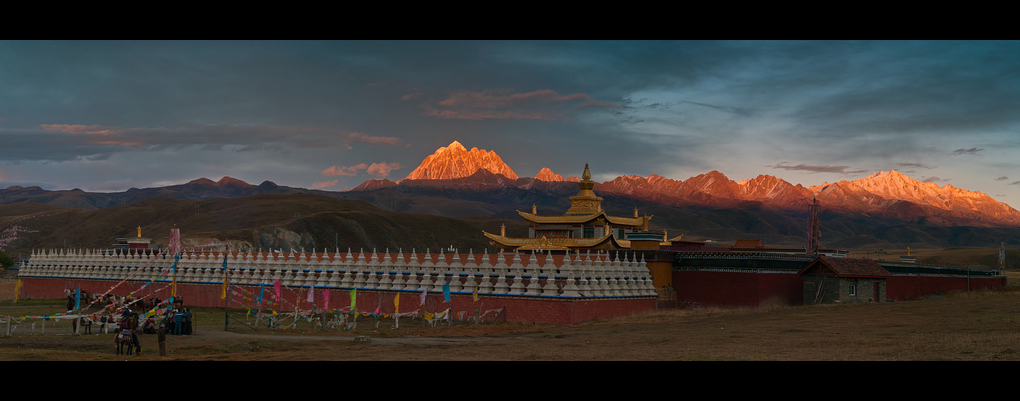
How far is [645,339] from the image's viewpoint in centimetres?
3091

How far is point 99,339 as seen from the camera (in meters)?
32.2

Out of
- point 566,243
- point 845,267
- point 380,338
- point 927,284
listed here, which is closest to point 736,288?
point 845,267

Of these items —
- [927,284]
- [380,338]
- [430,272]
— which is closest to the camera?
[380,338]

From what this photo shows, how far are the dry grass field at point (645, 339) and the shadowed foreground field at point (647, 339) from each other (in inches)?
1.7

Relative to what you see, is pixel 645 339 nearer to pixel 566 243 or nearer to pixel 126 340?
pixel 126 340

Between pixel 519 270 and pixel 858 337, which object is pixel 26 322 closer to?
pixel 519 270

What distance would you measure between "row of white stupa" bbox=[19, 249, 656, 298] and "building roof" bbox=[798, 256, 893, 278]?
9244mm

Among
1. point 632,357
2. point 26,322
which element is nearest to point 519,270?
point 632,357

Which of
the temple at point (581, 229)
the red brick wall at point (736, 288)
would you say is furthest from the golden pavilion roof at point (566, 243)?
the red brick wall at point (736, 288)

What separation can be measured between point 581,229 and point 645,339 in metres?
25.3

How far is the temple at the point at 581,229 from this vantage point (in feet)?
174

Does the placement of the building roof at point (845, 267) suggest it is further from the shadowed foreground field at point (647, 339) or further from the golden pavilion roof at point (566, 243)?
the golden pavilion roof at point (566, 243)

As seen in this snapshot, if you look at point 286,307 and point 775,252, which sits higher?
point 775,252
